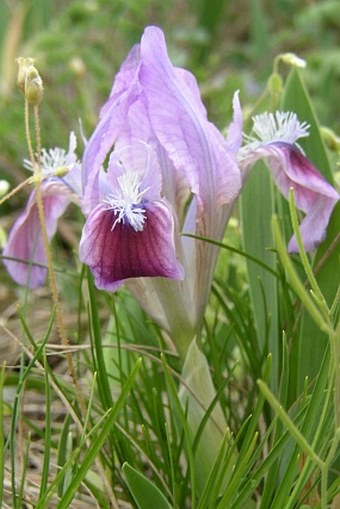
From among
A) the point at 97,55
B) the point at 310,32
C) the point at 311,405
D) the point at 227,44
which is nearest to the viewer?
the point at 311,405

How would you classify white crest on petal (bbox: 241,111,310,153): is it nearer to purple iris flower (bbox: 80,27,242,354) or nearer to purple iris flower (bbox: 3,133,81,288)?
purple iris flower (bbox: 80,27,242,354)

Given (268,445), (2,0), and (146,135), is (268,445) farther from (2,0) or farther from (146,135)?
(2,0)

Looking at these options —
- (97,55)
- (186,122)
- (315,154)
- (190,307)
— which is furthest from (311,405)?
(97,55)

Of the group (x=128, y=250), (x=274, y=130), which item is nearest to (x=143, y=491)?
(x=128, y=250)

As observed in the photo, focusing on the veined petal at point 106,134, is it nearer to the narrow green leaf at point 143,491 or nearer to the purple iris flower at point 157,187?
the purple iris flower at point 157,187

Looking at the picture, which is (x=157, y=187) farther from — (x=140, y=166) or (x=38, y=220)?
(x=38, y=220)
